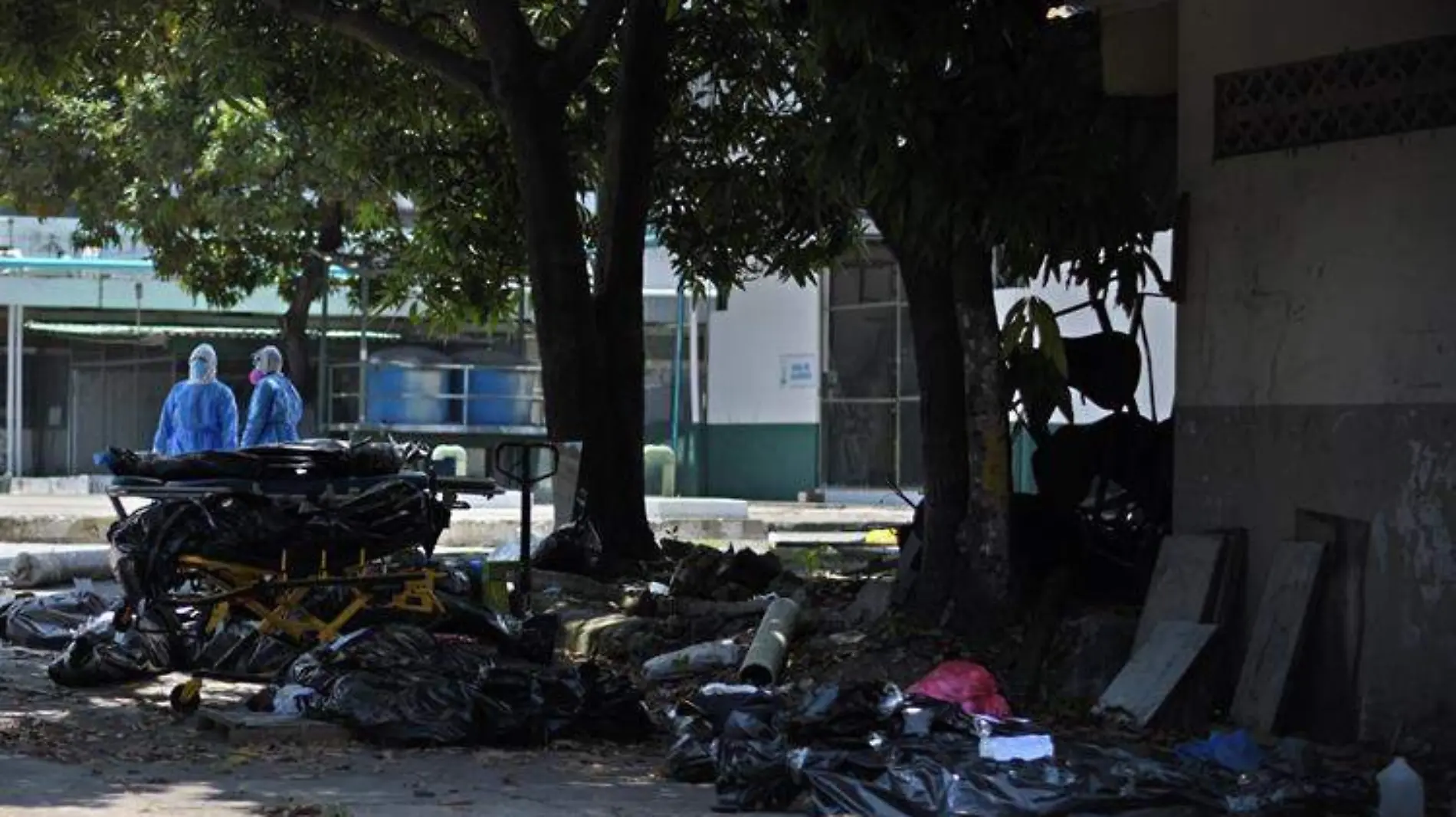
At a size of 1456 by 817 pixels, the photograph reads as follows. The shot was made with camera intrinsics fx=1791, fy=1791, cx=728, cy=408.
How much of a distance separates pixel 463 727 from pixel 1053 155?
3.86 metres

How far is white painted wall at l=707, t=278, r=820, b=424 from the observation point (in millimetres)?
28969

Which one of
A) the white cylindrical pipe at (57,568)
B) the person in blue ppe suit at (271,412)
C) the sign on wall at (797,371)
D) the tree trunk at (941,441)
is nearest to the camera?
the tree trunk at (941,441)

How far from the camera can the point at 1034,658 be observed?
9.04 metres

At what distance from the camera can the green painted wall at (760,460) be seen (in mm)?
29734

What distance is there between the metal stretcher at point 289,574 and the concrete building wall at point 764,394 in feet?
63.0

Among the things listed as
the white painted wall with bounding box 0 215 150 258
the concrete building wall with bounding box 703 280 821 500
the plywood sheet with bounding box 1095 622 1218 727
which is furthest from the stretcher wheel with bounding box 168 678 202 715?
the white painted wall with bounding box 0 215 150 258

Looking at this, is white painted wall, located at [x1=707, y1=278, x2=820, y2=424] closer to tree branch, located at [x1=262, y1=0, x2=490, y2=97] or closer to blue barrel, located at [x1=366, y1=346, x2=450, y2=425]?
blue barrel, located at [x1=366, y1=346, x2=450, y2=425]

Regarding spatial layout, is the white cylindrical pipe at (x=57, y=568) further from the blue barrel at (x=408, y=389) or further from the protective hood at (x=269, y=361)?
the blue barrel at (x=408, y=389)

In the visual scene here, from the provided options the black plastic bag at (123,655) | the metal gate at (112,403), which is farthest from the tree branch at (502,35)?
the metal gate at (112,403)

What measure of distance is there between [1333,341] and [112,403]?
93.0 ft

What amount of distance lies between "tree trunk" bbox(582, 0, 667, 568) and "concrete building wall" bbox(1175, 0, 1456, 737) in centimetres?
538

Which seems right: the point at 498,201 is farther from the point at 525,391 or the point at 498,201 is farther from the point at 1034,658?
the point at 525,391

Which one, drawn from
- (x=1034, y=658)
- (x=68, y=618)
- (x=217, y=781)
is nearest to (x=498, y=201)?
(x=68, y=618)

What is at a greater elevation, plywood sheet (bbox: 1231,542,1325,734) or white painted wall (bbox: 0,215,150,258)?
white painted wall (bbox: 0,215,150,258)
